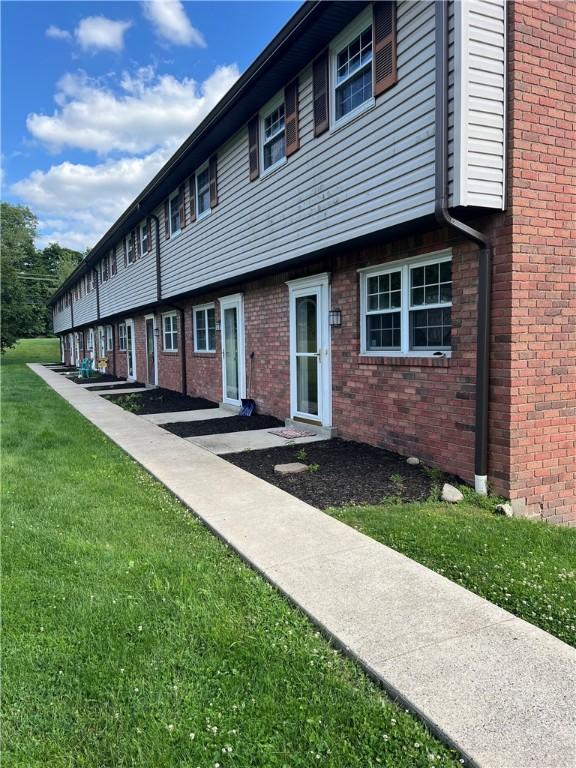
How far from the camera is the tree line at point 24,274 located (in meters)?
37.8

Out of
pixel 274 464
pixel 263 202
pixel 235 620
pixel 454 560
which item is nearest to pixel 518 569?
pixel 454 560

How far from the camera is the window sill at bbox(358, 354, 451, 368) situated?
5.60 meters

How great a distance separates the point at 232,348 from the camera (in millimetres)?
11562

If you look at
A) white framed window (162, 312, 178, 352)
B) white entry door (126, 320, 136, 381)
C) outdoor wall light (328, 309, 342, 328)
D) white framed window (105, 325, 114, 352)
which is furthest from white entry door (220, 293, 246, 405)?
white framed window (105, 325, 114, 352)

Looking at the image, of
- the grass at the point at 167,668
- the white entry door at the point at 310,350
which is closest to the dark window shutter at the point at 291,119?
the white entry door at the point at 310,350

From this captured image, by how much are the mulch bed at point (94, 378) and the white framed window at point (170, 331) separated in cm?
593

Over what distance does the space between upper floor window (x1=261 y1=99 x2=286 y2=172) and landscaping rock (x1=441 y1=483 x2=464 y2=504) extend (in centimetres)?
556

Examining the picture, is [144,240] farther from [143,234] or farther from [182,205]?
[182,205]

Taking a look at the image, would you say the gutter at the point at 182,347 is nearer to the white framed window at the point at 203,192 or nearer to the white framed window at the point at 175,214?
the white framed window at the point at 175,214

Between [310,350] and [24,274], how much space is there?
72.6 metres

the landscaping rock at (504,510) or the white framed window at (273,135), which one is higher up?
the white framed window at (273,135)

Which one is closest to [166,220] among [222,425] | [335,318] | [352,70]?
[222,425]

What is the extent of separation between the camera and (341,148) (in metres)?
6.46

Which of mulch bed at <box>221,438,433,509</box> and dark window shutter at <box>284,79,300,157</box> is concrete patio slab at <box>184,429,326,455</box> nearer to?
mulch bed at <box>221,438,433,509</box>
